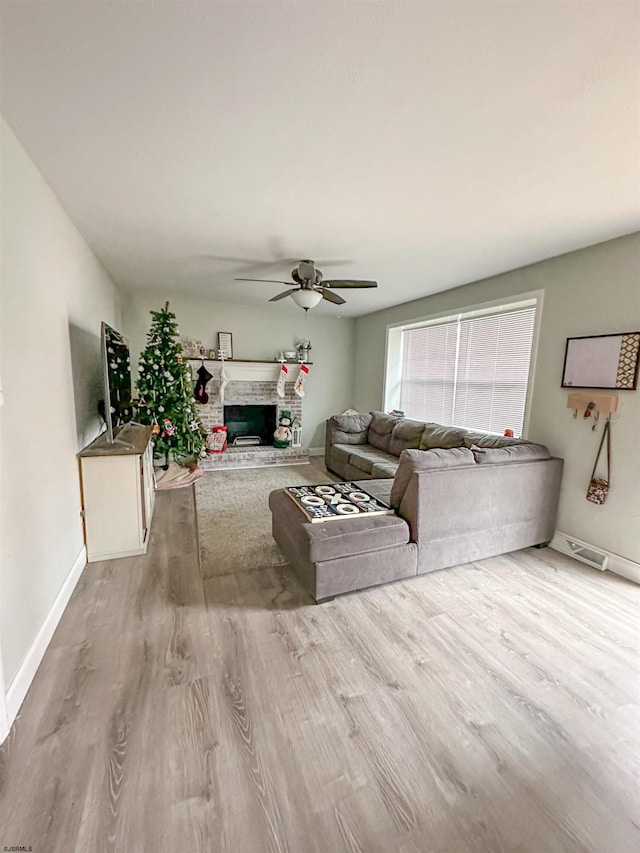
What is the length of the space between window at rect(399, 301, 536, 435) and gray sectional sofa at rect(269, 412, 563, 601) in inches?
27.7

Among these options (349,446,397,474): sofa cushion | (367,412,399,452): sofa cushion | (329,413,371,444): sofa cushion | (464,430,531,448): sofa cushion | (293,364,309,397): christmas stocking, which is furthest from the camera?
(293,364,309,397): christmas stocking

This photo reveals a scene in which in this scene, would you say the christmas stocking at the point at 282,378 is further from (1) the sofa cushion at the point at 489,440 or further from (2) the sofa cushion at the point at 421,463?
(2) the sofa cushion at the point at 421,463

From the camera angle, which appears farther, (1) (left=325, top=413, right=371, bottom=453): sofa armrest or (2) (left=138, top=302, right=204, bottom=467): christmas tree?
(1) (left=325, top=413, right=371, bottom=453): sofa armrest

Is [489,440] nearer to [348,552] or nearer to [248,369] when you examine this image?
[348,552]

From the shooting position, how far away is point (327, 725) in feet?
4.75

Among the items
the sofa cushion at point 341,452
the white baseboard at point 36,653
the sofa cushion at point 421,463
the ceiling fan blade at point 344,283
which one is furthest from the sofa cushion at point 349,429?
the white baseboard at point 36,653

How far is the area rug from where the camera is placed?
267 centimetres

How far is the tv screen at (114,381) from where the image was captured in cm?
257

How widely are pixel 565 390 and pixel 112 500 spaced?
3.70m

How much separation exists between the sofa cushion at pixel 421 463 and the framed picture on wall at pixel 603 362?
118 centimetres

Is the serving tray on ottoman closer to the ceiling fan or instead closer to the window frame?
the ceiling fan

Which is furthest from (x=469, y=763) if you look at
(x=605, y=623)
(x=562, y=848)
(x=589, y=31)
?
(x=589, y=31)

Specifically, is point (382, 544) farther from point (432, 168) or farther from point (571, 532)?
point (432, 168)

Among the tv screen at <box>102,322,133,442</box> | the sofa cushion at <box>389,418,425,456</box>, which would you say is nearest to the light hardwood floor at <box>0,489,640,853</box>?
the tv screen at <box>102,322,133,442</box>
